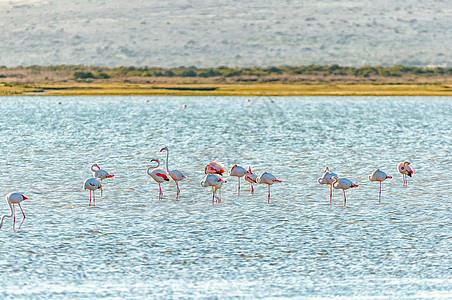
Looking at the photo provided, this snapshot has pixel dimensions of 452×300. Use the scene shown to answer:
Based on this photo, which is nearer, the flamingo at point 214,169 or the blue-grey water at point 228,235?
the blue-grey water at point 228,235

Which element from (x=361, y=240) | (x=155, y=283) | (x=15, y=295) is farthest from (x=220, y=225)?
(x=15, y=295)

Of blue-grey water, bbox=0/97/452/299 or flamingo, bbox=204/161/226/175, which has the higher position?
flamingo, bbox=204/161/226/175

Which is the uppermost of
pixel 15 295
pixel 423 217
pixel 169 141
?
pixel 169 141

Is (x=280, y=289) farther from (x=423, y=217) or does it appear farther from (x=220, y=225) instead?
(x=423, y=217)

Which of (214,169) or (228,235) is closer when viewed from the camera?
(228,235)

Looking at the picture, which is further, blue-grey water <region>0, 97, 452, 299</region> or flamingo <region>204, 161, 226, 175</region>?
flamingo <region>204, 161, 226, 175</region>

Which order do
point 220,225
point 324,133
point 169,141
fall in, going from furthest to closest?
1. point 324,133
2. point 169,141
3. point 220,225

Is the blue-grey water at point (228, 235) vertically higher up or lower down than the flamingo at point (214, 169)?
lower down

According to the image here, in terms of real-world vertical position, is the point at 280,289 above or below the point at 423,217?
below

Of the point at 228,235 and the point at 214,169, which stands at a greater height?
the point at 214,169

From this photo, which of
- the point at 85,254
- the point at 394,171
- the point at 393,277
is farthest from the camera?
the point at 394,171

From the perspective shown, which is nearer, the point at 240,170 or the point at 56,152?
the point at 240,170

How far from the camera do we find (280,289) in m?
12.2

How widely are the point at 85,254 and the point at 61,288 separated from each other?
220 centimetres
